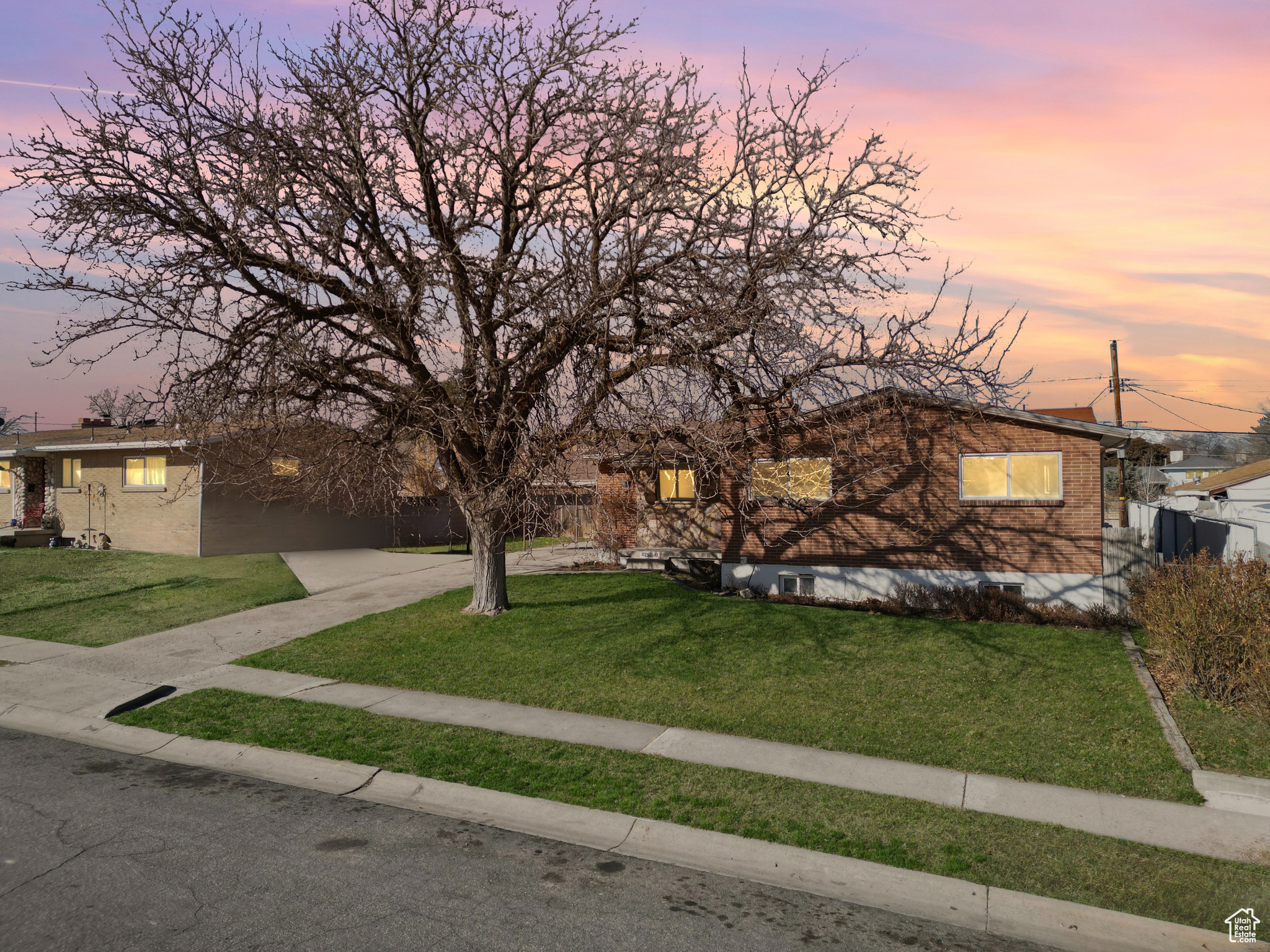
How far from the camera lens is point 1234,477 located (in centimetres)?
3803

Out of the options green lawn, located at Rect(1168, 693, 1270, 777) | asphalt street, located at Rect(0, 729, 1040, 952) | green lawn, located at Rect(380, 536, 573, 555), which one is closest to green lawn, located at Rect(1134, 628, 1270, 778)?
green lawn, located at Rect(1168, 693, 1270, 777)

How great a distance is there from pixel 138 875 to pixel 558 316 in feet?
26.6

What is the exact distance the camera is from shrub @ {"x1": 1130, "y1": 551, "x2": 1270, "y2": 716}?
916 cm

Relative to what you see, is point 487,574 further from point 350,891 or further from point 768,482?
point 350,891

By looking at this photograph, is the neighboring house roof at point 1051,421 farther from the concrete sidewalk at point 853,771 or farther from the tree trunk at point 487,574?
the concrete sidewalk at point 853,771

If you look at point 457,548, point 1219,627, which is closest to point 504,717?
point 1219,627

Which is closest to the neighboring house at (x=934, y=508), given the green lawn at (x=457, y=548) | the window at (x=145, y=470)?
the green lawn at (x=457, y=548)

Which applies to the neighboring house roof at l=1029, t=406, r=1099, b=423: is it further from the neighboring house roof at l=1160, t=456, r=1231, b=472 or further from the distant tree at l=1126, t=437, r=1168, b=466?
the neighboring house roof at l=1160, t=456, r=1231, b=472

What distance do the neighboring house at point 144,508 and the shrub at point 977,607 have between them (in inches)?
593

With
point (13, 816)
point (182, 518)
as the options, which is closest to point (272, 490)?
point (182, 518)

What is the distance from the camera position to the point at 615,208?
1205cm

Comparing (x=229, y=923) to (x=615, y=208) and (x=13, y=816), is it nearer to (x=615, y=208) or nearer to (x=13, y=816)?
(x=13, y=816)

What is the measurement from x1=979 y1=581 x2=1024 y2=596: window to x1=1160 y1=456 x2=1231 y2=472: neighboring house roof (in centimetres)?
6195
